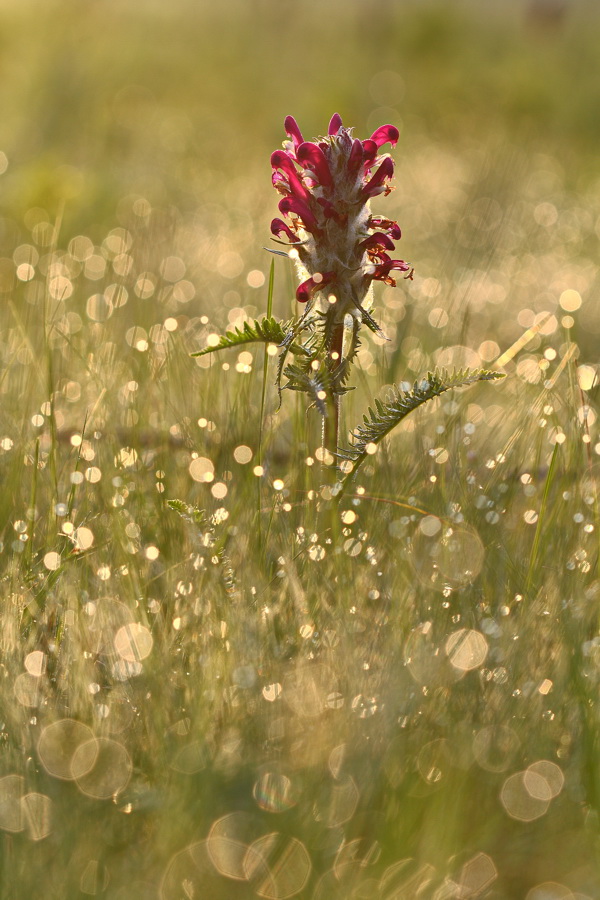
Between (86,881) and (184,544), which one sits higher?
(184,544)

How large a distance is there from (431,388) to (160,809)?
43.9 inches

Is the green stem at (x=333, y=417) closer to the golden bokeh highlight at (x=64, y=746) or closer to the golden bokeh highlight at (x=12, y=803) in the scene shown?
the golden bokeh highlight at (x=64, y=746)

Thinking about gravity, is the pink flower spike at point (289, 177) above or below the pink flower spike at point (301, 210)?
above

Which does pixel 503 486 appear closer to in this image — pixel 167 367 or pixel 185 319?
pixel 167 367

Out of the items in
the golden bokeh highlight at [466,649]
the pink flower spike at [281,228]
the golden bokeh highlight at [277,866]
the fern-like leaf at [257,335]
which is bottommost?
the golden bokeh highlight at [277,866]

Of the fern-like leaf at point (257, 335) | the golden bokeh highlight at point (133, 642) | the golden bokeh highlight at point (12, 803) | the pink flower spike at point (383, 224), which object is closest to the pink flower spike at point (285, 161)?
the pink flower spike at point (383, 224)

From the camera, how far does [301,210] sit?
2.03m

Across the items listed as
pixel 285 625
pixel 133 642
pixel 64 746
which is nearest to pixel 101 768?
pixel 64 746

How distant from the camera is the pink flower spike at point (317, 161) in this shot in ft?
6.53

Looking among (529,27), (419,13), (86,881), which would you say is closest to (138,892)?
(86,881)

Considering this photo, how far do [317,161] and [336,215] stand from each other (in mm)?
128

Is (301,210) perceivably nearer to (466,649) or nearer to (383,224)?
(383,224)

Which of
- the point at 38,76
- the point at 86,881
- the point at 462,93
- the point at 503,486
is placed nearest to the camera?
the point at 86,881

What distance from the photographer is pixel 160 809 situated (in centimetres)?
131
